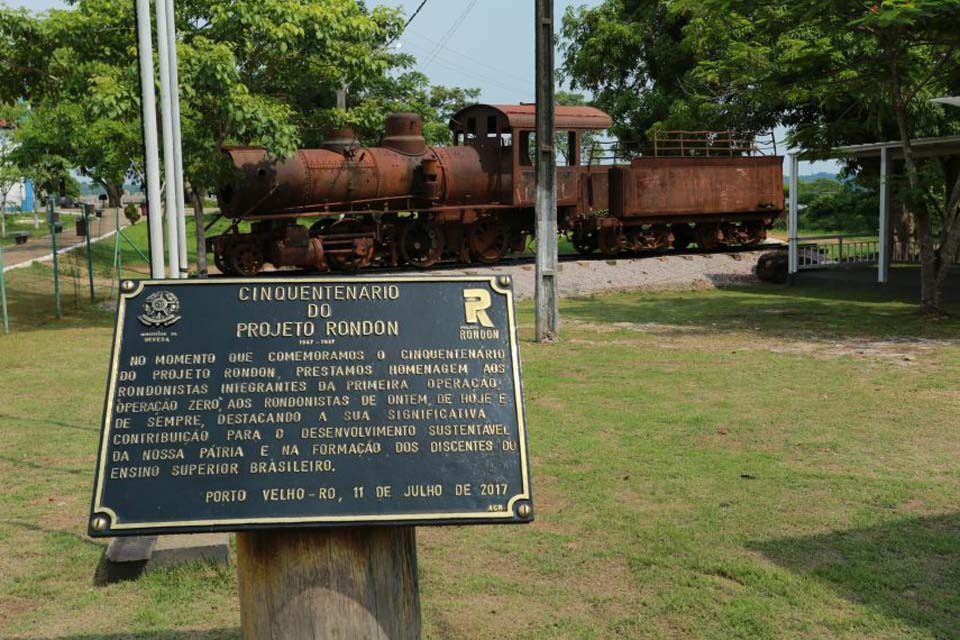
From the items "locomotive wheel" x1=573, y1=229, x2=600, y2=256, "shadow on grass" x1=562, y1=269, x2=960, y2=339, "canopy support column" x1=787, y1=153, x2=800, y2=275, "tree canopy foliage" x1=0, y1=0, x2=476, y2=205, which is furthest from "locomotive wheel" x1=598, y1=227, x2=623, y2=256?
"tree canopy foliage" x1=0, y1=0, x2=476, y2=205

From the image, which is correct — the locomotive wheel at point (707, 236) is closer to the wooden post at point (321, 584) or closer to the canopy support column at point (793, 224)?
the canopy support column at point (793, 224)

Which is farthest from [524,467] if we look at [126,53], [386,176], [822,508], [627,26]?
[627,26]

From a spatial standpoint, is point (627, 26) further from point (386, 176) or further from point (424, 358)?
point (424, 358)

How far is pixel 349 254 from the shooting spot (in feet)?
70.3

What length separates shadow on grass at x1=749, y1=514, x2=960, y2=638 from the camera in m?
5.07

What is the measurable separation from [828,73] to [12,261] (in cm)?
2018

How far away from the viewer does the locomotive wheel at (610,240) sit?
24562 mm

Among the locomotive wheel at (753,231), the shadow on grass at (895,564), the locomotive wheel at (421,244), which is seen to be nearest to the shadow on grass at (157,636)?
the shadow on grass at (895,564)

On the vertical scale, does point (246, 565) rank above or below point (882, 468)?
above

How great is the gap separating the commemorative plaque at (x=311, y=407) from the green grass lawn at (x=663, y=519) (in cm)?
145

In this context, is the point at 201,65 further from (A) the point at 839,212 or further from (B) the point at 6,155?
(A) the point at 839,212

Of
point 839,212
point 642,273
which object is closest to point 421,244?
point 642,273

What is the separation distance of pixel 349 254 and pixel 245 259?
209 centimetres

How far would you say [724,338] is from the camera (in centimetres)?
1448
